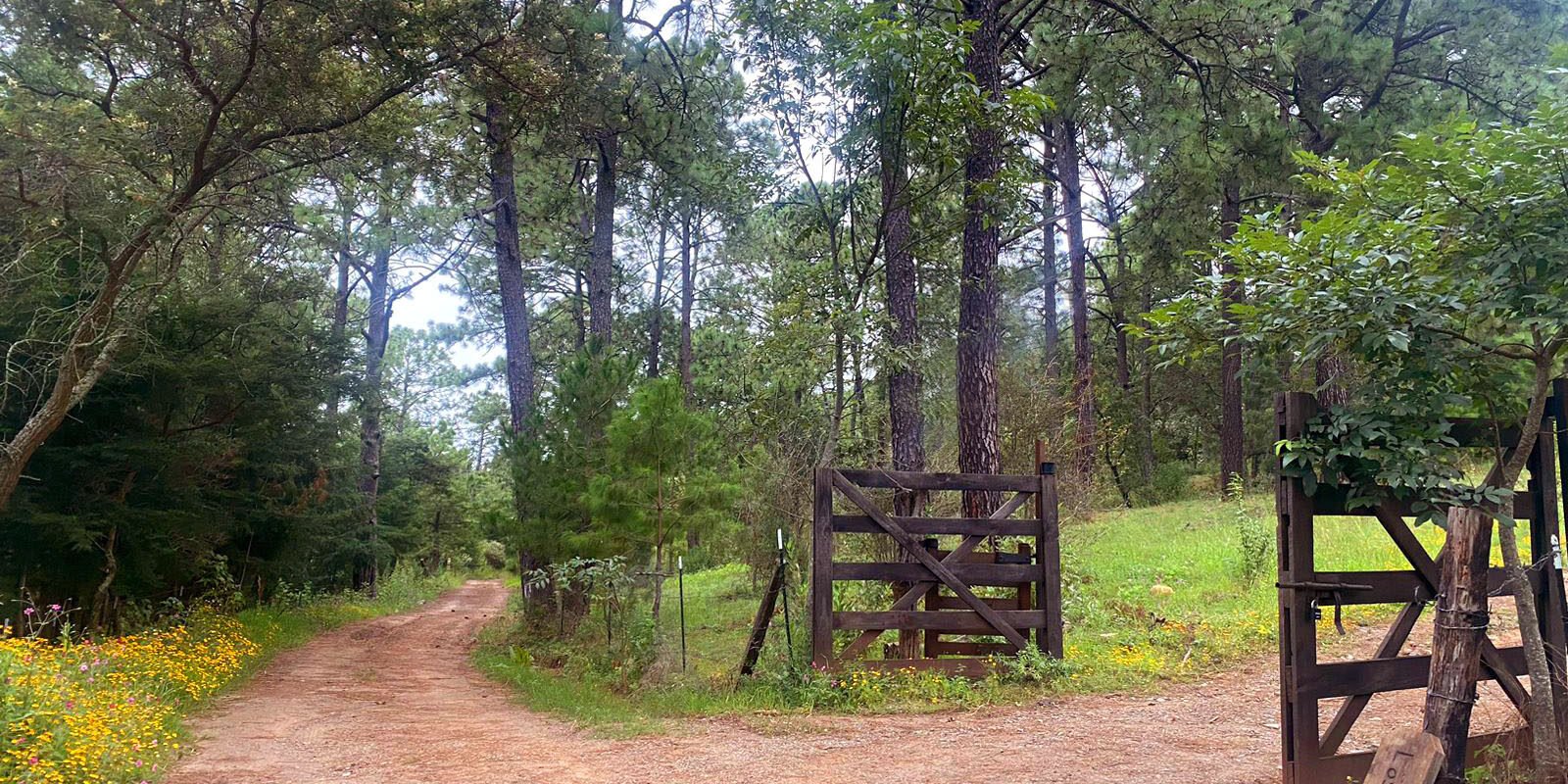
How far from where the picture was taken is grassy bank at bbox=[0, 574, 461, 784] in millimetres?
5129

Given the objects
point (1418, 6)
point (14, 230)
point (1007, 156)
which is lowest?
point (14, 230)

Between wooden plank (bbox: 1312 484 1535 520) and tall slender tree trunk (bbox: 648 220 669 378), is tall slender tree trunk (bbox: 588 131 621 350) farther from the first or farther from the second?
wooden plank (bbox: 1312 484 1535 520)

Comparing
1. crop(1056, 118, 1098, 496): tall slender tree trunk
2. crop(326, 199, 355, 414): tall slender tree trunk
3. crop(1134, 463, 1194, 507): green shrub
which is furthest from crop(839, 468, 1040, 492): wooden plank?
crop(1134, 463, 1194, 507): green shrub

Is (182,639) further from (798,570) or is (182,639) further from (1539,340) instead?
(1539,340)

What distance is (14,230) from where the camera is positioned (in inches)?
379

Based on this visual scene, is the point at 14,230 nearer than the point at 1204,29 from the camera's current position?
Yes

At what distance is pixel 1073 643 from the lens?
9398mm

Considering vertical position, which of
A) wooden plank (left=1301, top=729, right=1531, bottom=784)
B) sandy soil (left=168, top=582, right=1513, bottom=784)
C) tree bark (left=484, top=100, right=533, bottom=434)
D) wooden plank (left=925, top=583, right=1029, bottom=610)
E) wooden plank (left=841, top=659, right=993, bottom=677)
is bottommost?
sandy soil (left=168, top=582, right=1513, bottom=784)

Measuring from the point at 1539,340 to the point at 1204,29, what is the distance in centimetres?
932

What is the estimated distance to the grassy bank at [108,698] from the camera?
16.8ft

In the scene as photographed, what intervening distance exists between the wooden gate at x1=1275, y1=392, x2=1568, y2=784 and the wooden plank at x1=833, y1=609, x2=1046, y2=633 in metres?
3.49

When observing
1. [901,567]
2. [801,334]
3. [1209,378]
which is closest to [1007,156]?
[801,334]

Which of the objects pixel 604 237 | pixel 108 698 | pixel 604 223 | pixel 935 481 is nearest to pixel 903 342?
pixel 935 481

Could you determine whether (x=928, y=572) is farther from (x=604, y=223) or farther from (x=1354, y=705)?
(x=604, y=223)
